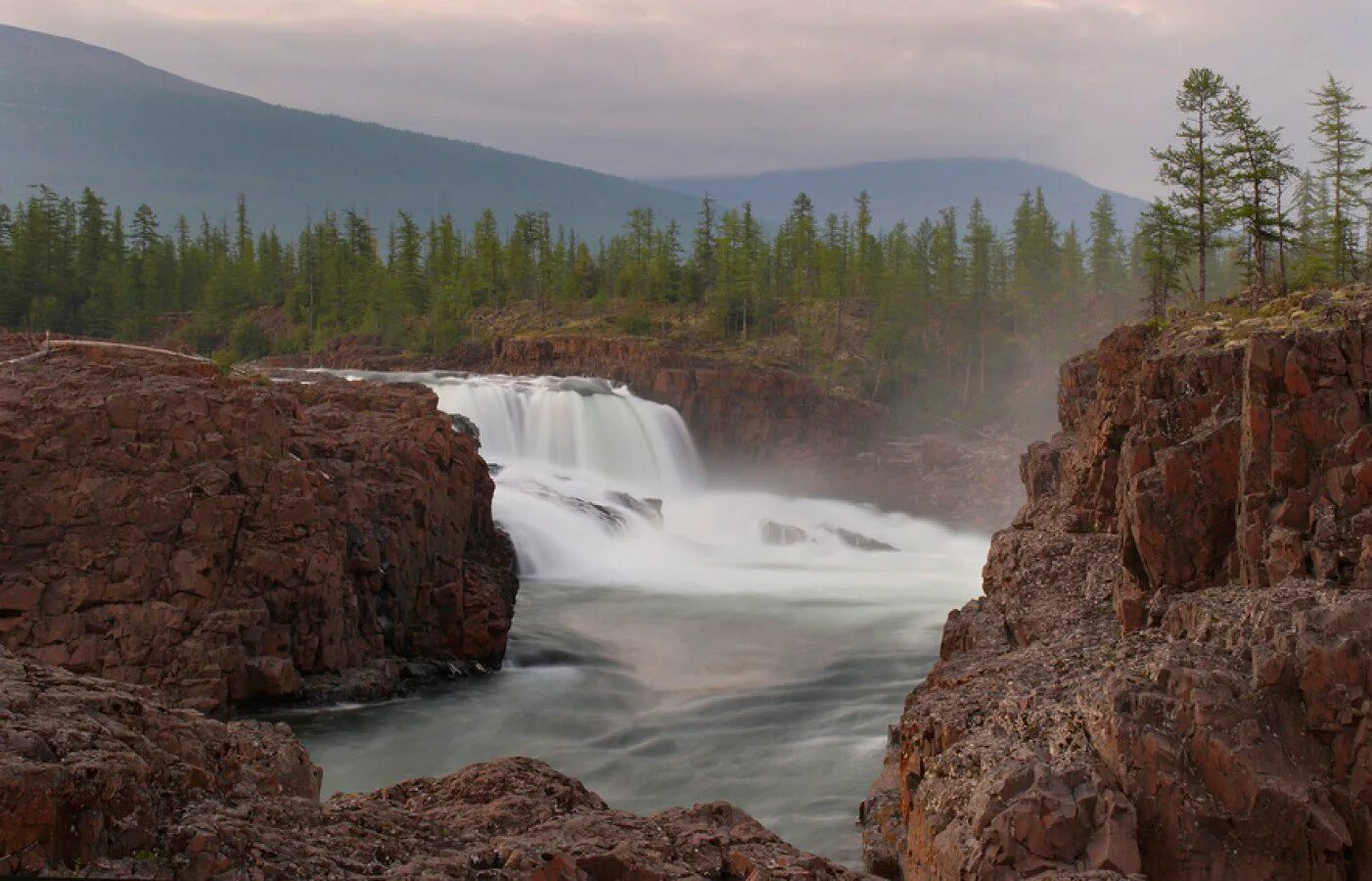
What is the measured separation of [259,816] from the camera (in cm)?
814

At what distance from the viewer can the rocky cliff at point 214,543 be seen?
1964 cm

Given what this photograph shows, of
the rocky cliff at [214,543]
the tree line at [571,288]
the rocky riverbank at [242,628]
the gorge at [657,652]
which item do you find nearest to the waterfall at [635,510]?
the gorge at [657,652]

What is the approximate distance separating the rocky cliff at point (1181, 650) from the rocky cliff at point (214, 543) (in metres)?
10.6

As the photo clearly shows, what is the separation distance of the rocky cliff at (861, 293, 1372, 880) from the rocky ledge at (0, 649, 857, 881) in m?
2.67

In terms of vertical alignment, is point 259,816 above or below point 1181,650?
A: below

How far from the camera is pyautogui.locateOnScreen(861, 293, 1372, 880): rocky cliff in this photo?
407 inches

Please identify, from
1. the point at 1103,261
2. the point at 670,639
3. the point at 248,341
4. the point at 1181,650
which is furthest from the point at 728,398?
the point at 1181,650

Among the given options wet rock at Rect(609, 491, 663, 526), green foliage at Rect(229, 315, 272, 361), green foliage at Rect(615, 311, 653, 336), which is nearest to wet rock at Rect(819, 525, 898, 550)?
wet rock at Rect(609, 491, 663, 526)

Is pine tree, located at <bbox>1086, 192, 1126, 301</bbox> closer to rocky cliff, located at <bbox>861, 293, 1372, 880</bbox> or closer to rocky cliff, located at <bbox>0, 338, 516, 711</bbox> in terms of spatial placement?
rocky cliff, located at <bbox>0, 338, 516, 711</bbox>

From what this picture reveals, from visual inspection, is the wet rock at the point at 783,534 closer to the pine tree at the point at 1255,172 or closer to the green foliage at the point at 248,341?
the pine tree at the point at 1255,172

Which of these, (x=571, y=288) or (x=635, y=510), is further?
(x=571, y=288)

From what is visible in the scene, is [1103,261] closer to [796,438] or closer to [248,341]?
[796,438]

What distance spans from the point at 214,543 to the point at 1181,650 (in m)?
16.5

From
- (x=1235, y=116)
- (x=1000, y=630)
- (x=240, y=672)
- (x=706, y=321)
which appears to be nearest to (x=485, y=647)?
(x=240, y=672)
